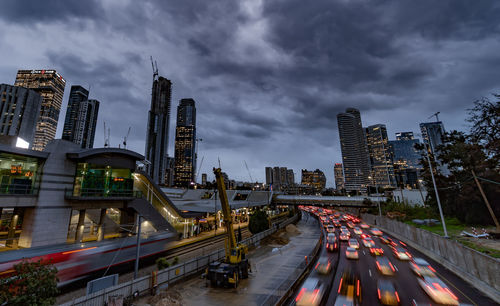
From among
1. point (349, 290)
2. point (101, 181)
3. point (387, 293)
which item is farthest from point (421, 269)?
point (101, 181)

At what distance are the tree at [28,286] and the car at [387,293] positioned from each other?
21130 millimetres

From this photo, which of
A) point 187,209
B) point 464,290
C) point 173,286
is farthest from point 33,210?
point 464,290

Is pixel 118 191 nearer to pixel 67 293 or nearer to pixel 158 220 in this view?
pixel 158 220

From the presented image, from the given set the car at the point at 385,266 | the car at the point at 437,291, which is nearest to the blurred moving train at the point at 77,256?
the car at the point at 385,266

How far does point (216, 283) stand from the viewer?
1856cm

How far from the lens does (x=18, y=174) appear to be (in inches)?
802

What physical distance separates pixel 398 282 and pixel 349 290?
580 centimetres

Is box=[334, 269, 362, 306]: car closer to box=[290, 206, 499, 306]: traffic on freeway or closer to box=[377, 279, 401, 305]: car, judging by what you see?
box=[290, 206, 499, 306]: traffic on freeway

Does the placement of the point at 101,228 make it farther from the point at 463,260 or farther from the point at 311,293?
the point at 463,260

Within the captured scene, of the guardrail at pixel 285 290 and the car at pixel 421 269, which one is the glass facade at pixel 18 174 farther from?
the car at pixel 421 269

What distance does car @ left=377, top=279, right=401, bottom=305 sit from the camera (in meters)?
15.4

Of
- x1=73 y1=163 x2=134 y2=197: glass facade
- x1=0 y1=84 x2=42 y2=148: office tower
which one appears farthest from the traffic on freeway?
x1=0 y1=84 x2=42 y2=148: office tower

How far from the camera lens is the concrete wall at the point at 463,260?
53.4 feet

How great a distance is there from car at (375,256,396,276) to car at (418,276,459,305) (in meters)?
2.81
